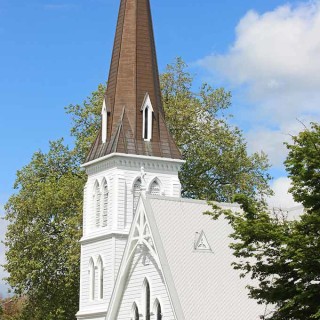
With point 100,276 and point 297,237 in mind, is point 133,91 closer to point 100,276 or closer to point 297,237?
point 100,276

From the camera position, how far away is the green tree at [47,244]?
194 ft

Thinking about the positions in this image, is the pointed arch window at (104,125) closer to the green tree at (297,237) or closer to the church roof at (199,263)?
the church roof at (199,263)

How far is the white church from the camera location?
1620 inches

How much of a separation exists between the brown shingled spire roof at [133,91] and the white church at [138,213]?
0.05 m

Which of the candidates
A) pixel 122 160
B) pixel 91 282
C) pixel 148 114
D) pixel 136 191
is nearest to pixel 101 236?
pixel 91 282

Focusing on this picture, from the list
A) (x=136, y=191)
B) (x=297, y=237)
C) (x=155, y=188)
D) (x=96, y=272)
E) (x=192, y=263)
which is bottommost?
(x=297, y=237)

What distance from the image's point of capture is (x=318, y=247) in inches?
1064

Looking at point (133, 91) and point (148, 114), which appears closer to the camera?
point (148, 114)

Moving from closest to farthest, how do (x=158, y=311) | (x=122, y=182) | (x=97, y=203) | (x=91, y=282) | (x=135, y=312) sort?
1. (x=158, y=311)
2. (x=135, y=312)
3. (x=122, y=182)
4. (x=91, y=282)
5. (x=97, y=203)

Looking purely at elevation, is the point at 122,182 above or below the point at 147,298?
above

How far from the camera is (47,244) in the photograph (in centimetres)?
5959

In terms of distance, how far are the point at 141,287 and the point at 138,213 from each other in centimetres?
299

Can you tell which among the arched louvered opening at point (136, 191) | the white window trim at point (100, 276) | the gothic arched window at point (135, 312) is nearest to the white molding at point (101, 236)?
the white window trim at point (100, 276)

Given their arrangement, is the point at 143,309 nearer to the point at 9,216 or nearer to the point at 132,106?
the point at 132,106
